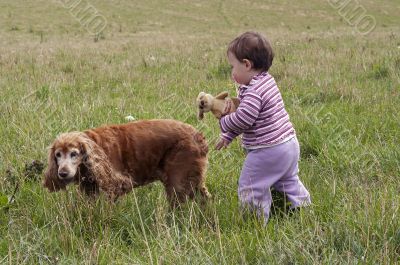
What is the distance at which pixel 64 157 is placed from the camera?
3.62 metres

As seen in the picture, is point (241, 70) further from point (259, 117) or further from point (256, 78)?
point (259, 117)

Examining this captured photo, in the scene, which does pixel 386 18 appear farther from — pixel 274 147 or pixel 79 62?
pixel 274 147

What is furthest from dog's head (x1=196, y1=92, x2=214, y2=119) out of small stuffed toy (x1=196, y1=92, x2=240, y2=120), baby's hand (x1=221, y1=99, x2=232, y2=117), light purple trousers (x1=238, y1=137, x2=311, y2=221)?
light purple trousers (x1=238, y1=137, x2=311, y2=221)

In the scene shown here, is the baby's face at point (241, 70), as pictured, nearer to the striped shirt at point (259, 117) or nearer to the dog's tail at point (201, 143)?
the striped shirt at point (259, 117)

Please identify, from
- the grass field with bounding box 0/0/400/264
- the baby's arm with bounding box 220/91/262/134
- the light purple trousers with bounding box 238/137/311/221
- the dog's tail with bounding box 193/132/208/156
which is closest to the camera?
the grass field with bounding box 0/0/400/264

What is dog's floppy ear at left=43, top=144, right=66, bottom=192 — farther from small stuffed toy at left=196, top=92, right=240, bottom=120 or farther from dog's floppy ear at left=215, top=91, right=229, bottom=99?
dog's floppy ear at left=215, top=91, right=229, bottom=99

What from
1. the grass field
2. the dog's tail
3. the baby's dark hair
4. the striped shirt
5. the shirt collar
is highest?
the baby's dark hair

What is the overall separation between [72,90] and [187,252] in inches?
219

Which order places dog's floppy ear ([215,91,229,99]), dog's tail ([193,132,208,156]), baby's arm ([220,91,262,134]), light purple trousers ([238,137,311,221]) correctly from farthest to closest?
1. dog's tail ([193,132,208,156])
2. dog's floppy ear ([215,91,229,99])
3. light purple trousers ([238,137,311,221])
4. baby's arm ([220,91,262,134])

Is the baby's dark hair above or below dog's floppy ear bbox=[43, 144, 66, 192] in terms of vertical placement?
above

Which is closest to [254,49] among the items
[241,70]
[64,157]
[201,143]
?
[241,70]

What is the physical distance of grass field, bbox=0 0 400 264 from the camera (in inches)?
109

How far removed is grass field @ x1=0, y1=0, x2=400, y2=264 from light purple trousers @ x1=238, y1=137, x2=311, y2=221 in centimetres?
13

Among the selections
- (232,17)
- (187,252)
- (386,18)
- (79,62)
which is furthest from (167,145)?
(386,18)
